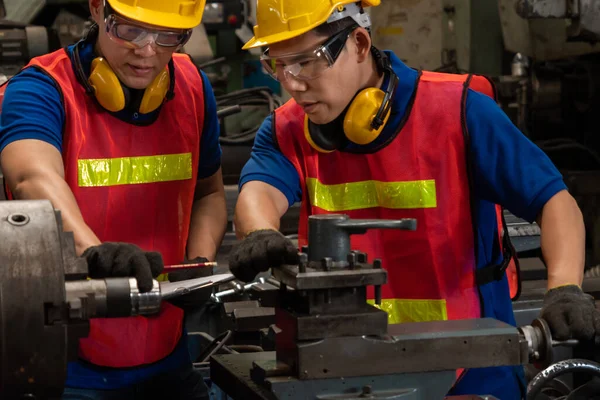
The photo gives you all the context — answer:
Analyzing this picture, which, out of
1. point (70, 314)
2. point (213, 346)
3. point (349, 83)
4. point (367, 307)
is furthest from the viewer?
point (213, 346)

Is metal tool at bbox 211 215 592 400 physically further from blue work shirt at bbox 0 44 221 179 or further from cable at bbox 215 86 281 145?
cable at bbox 215 86 281 145

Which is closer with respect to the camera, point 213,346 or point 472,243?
point 472,243

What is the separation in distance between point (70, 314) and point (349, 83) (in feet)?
3.17

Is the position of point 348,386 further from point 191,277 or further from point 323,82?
point 323,82

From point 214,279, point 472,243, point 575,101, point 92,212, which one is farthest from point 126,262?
point 575,101

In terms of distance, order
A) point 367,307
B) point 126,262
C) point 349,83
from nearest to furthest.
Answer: point 126,262 → point 367,307 → point 349,83

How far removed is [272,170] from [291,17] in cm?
34

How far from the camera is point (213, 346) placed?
2.48 m

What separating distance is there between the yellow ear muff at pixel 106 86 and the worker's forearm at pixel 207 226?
341mm

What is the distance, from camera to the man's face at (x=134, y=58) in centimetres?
209

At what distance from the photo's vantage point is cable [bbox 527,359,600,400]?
6.44 ft

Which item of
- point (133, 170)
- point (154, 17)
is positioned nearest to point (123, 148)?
point (133, 170)

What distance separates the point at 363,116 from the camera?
6.63 ft

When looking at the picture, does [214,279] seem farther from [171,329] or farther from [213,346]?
[213,346]
